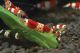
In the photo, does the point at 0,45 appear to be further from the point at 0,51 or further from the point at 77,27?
the point at 77,27

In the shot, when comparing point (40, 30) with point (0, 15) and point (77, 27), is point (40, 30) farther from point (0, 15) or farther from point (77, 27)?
point (77, 27)

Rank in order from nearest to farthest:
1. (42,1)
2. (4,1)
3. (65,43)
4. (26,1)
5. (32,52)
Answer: (32,52) < (65,43) < (4,1) < (26,1) < (42,1)

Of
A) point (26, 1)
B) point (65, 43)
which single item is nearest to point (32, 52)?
point (65, 43)

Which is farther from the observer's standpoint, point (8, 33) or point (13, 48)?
point (8, 33)

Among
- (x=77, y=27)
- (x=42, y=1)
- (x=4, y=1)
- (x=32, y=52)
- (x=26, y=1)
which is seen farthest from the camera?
(x=42, y=1)

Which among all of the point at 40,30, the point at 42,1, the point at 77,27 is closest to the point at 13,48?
the point at 40,30

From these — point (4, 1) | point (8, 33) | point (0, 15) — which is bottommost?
point (8, 33)

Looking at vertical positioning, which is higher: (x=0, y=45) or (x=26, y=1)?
(x=26, y=1)

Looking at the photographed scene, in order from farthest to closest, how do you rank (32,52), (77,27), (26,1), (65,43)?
(26,1)
(77,27)
(65,43)
(32,52)

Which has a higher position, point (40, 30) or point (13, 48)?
point (40, 30)

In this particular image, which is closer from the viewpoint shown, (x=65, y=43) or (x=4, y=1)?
(x=65, y=43)
